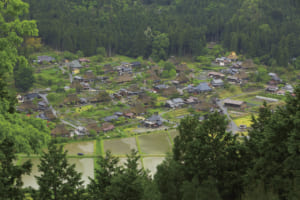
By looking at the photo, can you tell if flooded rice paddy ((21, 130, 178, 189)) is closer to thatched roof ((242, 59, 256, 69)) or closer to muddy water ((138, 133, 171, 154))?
muddy water ((138, 133, 171, 154))

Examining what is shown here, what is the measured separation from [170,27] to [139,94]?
26.4 metres

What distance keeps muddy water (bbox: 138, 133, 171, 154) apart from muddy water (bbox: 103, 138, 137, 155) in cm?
90

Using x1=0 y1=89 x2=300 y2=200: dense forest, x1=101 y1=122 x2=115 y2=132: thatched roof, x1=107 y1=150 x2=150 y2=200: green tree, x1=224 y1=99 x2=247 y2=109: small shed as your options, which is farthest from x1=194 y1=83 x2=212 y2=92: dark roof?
x1=107 y1=150 x2=150 y2=200: green tree

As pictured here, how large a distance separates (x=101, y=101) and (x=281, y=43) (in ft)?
115

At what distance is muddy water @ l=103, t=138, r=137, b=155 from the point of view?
29969 mm

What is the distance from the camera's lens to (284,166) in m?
13.4

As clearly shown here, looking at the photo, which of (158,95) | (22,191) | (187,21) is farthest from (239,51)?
(22,191)

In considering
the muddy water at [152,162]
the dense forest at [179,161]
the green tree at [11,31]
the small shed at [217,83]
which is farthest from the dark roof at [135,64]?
the green tree at [11,31]

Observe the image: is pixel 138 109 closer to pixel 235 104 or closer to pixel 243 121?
pixel 243 121

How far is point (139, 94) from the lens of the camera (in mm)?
44750

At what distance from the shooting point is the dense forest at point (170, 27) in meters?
61.1

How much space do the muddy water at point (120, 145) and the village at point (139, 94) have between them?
49.2 inches

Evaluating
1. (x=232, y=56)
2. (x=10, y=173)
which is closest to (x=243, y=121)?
(x=232, y=56)

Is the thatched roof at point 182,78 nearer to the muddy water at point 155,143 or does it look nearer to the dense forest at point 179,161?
the muddy water at point 155,143
